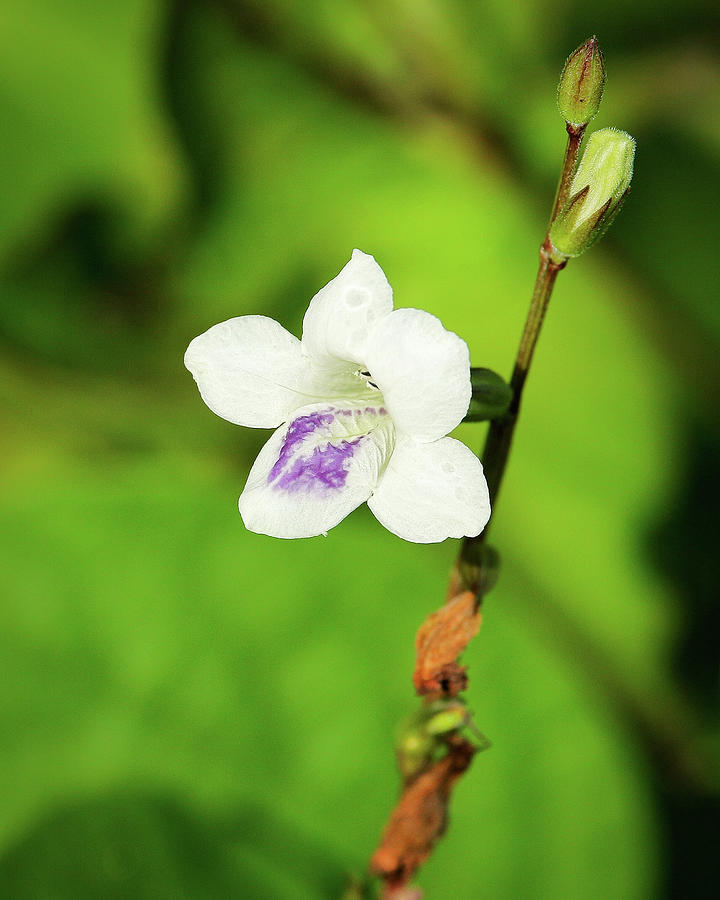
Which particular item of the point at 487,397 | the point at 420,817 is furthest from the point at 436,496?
the point at 420,817

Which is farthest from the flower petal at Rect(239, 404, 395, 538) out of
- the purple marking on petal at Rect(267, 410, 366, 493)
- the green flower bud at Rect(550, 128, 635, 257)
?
the green flower bud at Rect(550, 128, 635, 257)

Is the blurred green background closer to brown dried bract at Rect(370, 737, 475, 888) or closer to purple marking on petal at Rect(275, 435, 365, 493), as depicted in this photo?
brown dried bract at Rect(370, 737, 475, 888)

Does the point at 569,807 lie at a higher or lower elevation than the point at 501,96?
lower

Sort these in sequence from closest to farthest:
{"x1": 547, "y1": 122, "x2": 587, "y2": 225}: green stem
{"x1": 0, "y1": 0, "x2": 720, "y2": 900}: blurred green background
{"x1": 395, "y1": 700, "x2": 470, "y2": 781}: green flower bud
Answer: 1. {"x1": 547, "y1": 122, "x2": 587, "y2": 225}: green stem
2. {"x1": 395, "y1": 700, "x2": 470, "y2": 781}: green flower bud
3. {"x1": 0, "y1": 0, "x2": 720, "y2": 900}: blurred green background

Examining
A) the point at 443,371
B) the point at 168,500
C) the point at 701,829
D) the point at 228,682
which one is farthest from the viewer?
the point at 701,829

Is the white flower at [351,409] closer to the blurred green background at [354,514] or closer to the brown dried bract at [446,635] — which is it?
the brown dried bract at [446,635]

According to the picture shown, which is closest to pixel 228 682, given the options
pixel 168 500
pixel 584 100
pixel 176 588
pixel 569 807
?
pixel 176 588

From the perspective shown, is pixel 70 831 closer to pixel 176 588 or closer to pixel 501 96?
pixel 176 588
